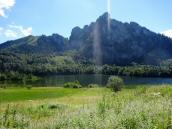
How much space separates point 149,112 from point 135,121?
1.36m

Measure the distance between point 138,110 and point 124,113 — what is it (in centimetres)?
51

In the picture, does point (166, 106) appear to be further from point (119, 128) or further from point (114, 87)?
point (114, 87)

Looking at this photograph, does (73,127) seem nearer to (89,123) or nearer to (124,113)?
(89,123)

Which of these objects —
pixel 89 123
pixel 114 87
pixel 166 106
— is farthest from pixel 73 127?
pixel 114 87

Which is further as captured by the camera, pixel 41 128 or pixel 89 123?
pixel 41 128

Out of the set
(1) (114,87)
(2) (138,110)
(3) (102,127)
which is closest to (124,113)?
(2) (138,110)

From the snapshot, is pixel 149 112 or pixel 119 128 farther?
pixel 149 112

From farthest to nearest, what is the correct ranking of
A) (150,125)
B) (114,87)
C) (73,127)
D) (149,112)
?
(114,87) < (149,112) < (73,127) < (150,125)

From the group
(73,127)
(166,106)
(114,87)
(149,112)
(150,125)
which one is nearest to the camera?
(150,125)

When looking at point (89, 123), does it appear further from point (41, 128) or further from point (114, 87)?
point (114, 87)

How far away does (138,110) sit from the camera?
38.0 feet

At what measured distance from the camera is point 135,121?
10.2 meters

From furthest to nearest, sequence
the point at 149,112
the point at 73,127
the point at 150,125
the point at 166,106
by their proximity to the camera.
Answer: the point at 166,106 < the point at 149,112 < the point at 73,127 < the point at 150,125

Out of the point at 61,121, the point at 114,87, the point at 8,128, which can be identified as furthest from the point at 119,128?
the point at 114,87
